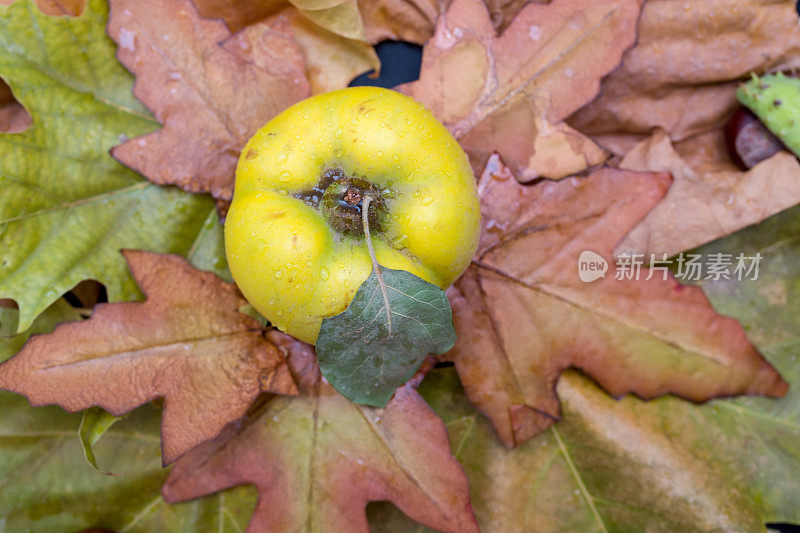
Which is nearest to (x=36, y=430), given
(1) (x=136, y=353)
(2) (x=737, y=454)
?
(1) (x=136, y=353)

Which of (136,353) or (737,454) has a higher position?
(136,353)

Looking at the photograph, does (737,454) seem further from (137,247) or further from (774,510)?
(137,247)

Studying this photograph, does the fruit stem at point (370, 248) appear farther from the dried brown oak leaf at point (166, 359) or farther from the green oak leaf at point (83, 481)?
the green oak leaf at point (83, 481)

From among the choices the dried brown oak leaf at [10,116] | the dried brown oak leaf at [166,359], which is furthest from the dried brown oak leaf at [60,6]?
the dried brown oak leaf at [166,359]

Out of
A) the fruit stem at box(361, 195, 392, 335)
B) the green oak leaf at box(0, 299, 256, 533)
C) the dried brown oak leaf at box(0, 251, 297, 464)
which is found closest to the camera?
the fruit stem at box(361, 195, 392, 335)

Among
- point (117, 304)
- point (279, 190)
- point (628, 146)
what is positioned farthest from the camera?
point (628, 146)

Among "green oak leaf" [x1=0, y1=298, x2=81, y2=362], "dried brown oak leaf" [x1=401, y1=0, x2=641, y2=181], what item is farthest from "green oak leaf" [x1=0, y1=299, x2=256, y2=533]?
"dried brown oak leaf" [x1=401, y1=0, x2=641, y2=181]

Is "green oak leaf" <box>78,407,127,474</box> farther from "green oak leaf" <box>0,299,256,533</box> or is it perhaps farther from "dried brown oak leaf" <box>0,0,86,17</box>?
"dried brown oak leaf" <box>0,0,86,17</box>
